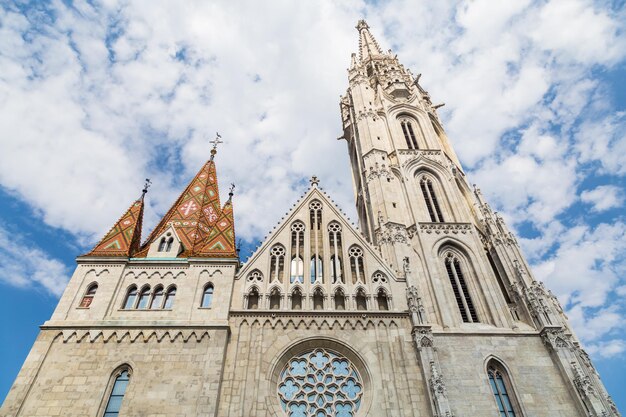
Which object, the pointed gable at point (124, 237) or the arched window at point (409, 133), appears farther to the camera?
the arched window at point (409, 133)

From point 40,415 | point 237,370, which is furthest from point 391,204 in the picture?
point 40,415

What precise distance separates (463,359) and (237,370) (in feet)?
27.1

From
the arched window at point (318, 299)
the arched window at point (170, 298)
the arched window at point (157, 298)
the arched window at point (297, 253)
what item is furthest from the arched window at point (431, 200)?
the arched window at point (157, 298)

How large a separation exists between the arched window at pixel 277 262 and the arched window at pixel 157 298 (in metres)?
4.50

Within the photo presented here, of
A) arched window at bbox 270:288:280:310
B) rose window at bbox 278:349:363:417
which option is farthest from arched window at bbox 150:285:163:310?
rose window at bbox 278:349:363:417

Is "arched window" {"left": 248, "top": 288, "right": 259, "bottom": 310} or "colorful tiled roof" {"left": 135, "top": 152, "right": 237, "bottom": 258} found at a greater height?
"colorful tiled roof" {"left": 135, "top": 152, "right": 237, "bottom": 258}

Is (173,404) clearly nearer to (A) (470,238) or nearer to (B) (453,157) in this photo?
(A) (470,238)

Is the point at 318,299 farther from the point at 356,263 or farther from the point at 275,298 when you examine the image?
the point at 356,263

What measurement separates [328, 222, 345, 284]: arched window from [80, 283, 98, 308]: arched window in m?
9.70

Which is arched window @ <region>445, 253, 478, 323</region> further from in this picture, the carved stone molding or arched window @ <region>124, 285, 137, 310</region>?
arched window @ <region>124, 285, 137, 310</region>

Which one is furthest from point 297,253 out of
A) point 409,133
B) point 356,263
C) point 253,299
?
point 409,133

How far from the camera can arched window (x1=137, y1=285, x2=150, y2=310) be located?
15634mm

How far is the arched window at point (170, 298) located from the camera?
15.7 m

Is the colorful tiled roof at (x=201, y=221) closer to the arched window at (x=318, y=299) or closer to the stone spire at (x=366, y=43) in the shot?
the arched window at (x=318, y=299)
